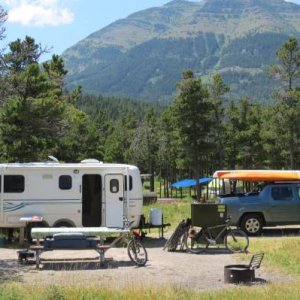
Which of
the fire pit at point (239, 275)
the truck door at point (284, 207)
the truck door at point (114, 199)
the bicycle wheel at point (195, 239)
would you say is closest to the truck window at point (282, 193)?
the truck door at point (284, 207)

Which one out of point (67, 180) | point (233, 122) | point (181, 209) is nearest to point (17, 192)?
point (67, 180)

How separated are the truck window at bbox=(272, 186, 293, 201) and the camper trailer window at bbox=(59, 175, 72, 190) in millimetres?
6907

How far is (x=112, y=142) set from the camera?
251ft

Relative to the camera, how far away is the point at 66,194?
58.2 feet

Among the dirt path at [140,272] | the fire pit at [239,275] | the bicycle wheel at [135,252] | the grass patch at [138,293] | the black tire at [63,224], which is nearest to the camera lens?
the grass patch at [138,293]

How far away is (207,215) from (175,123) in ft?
86.1

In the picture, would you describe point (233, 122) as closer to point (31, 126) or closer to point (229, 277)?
point (31, 126)

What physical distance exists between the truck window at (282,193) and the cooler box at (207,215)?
4.48m

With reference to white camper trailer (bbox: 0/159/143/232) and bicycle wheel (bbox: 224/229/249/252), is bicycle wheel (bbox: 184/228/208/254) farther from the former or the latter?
white camper trailer (bbox: 0/159/143/232)

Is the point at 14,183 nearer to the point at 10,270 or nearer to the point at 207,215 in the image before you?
the point at 10,270

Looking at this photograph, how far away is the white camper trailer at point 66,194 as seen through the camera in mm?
17531

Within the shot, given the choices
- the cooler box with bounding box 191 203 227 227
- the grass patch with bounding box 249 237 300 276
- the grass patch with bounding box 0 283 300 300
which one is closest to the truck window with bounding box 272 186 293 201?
the grass patch with bounding box 249 237 300 276

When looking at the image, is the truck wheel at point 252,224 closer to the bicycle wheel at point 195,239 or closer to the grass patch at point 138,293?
the bicycle wheel at point 195,239

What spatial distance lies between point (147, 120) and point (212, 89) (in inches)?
1043
